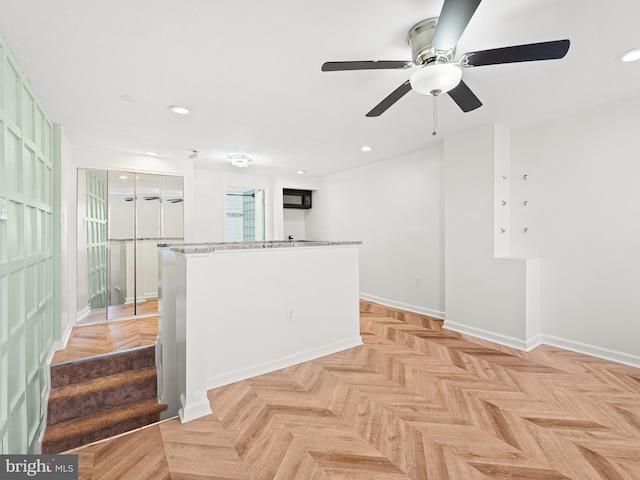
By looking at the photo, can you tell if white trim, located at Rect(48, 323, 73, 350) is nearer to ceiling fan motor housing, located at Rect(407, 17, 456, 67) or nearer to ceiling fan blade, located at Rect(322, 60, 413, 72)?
ceiling fan blade, located at Rect(322, 60, 413, 72)

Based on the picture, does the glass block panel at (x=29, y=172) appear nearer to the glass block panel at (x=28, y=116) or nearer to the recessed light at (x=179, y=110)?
the glass block panel at (x=28, y=116)

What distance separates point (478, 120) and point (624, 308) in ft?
7.19

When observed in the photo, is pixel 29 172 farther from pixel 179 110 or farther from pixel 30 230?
pixel 179 110

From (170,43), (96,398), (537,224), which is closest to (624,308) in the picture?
(537,224)

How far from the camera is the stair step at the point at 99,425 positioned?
246 centimetres

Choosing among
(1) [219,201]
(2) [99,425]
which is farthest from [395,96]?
(1) [219,201]

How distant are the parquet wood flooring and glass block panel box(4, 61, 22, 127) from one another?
84.8 inches

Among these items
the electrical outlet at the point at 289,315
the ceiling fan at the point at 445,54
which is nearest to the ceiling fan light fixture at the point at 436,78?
the ceiling fan at the point at 445,54

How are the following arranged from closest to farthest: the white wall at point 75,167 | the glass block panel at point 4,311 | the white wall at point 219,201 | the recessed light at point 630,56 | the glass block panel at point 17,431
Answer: the glass block panel at point 4,311 < the glass block panel at point 17,431 < the recessed light at point 630,56 < the white wall at point 75,167 < the white wall at point 219,201

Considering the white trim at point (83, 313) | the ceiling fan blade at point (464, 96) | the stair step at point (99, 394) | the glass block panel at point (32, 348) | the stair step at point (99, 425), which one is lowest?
the stair step at point (99, 425)

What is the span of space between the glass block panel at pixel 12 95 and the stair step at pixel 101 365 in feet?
6.78

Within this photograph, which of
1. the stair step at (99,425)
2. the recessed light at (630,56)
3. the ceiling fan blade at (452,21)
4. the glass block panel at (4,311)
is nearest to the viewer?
the ceiling fan blade at (452,21)

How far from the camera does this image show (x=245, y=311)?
102 inches

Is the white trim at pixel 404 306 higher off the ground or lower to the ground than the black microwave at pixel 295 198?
lower
